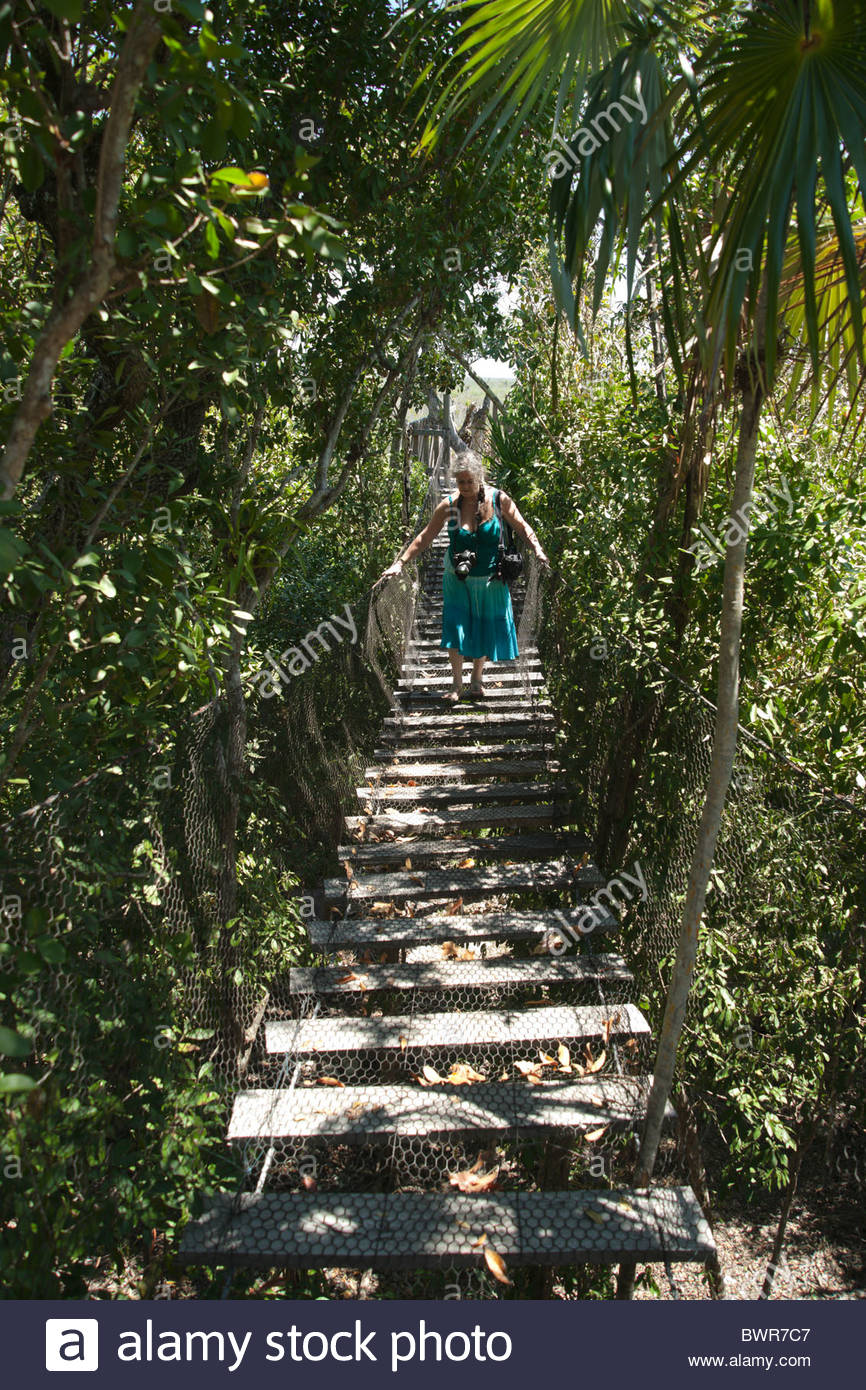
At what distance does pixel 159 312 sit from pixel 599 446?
3.52 m

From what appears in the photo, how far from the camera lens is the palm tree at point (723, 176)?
190cm

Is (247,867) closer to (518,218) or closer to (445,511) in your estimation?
(445,511)

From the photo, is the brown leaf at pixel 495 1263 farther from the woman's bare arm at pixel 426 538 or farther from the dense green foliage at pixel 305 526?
the woman's bare arm at pixel 426 538

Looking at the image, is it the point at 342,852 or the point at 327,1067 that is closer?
the point at 327,1067

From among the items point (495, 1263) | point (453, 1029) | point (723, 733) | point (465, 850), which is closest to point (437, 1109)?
point (453, 1029)

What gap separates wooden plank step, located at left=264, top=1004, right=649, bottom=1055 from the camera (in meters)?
3.27

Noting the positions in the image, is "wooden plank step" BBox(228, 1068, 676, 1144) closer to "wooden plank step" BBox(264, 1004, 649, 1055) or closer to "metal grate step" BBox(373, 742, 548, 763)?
"wooden plank step" BBox(264, 1004, 649, 1055)

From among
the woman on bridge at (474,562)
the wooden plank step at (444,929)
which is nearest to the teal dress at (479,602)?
the woman on bridge at (474,562)

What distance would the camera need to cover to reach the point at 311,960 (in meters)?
4.06

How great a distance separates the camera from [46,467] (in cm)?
251

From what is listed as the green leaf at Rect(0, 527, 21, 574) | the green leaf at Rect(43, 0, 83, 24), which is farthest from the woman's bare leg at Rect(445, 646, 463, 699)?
the green leaf at Rect(43, 0, 83, 24)

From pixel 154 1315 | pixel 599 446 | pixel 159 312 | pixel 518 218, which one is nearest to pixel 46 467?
pixel 159 312

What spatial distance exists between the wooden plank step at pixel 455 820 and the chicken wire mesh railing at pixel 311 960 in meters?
0.03

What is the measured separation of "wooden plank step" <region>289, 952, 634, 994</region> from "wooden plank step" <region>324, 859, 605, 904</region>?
445 mm
